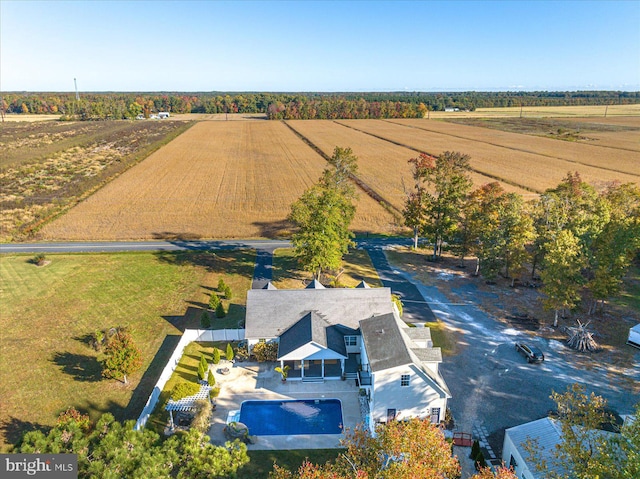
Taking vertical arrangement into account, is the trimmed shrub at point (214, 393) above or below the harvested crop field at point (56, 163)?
below

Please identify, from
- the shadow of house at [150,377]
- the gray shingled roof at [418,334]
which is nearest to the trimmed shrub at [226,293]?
the shadow of house at [150,377]

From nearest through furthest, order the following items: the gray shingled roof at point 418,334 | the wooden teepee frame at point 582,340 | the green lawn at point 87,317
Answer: the green lawn at point 87,317
the gray shingled roof at point 418,334
the wooden teepee frame at point 582,340

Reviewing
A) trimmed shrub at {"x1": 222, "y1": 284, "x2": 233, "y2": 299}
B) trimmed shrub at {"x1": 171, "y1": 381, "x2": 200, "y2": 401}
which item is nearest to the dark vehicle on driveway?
trimmed shrub at {"x1": 171, "y1": 381, "x2": 200, "y2": 401}

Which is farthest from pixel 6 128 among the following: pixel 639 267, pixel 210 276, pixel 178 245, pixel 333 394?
pixel 639 267

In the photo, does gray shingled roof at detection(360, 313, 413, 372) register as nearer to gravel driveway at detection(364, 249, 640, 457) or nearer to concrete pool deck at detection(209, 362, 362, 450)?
concrete pool deck at detection(209, 362, 362, 450)

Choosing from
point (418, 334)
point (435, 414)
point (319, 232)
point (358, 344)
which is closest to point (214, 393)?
point (358, 344)

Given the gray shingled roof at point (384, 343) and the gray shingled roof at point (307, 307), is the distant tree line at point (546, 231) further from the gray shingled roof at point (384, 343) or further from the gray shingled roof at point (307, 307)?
the gray shingled roof at point (384, 343)
